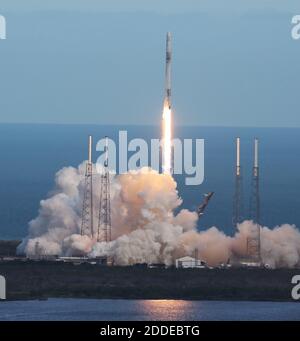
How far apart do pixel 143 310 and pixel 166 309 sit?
38.7 inches

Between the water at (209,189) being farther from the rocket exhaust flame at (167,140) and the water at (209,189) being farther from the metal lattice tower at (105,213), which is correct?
the rocket exhaust flame at (167,140)

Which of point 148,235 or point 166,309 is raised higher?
point 148,235

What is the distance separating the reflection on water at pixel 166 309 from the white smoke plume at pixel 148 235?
18.1 ft

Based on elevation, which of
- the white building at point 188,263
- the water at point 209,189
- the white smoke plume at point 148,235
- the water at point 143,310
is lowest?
the water at point 143,310

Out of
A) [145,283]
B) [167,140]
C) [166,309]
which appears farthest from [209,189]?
[166,309]

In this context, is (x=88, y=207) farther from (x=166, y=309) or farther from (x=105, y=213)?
(x=166, y=309)

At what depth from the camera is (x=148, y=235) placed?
88062 millimetres

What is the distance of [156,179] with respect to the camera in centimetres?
8988

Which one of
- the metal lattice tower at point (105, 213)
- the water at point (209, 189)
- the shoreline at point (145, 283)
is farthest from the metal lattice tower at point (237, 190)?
the water at point (209, 189)

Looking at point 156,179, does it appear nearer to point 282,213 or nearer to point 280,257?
point 280,257

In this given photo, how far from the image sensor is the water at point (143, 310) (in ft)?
255
